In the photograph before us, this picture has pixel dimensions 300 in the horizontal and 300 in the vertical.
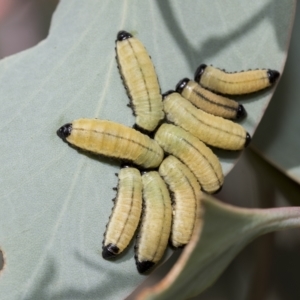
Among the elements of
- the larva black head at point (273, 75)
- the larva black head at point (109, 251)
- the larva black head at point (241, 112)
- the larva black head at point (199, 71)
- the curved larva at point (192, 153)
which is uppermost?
the larva black head at point (199, 71)

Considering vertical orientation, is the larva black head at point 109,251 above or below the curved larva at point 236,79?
below

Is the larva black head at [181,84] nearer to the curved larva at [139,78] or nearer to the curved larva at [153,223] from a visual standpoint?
the curved larva at [139,78]

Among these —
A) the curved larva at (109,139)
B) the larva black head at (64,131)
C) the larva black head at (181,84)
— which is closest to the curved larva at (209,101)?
the larva black head at (181,84)

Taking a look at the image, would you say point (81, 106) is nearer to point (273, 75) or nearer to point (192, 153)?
point (192, 153)

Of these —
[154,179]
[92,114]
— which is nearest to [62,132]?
[92,114]

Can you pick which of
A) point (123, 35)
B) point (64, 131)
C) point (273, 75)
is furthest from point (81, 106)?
point (273, 75)

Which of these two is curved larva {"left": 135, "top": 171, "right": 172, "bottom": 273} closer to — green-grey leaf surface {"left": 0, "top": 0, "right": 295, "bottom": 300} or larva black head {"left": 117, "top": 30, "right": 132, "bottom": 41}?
green-grey leaf surface {"left": 0, "top": 0, "right": 295, "bottom": 300}

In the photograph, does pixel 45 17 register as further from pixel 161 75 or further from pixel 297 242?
pixel 297 242
